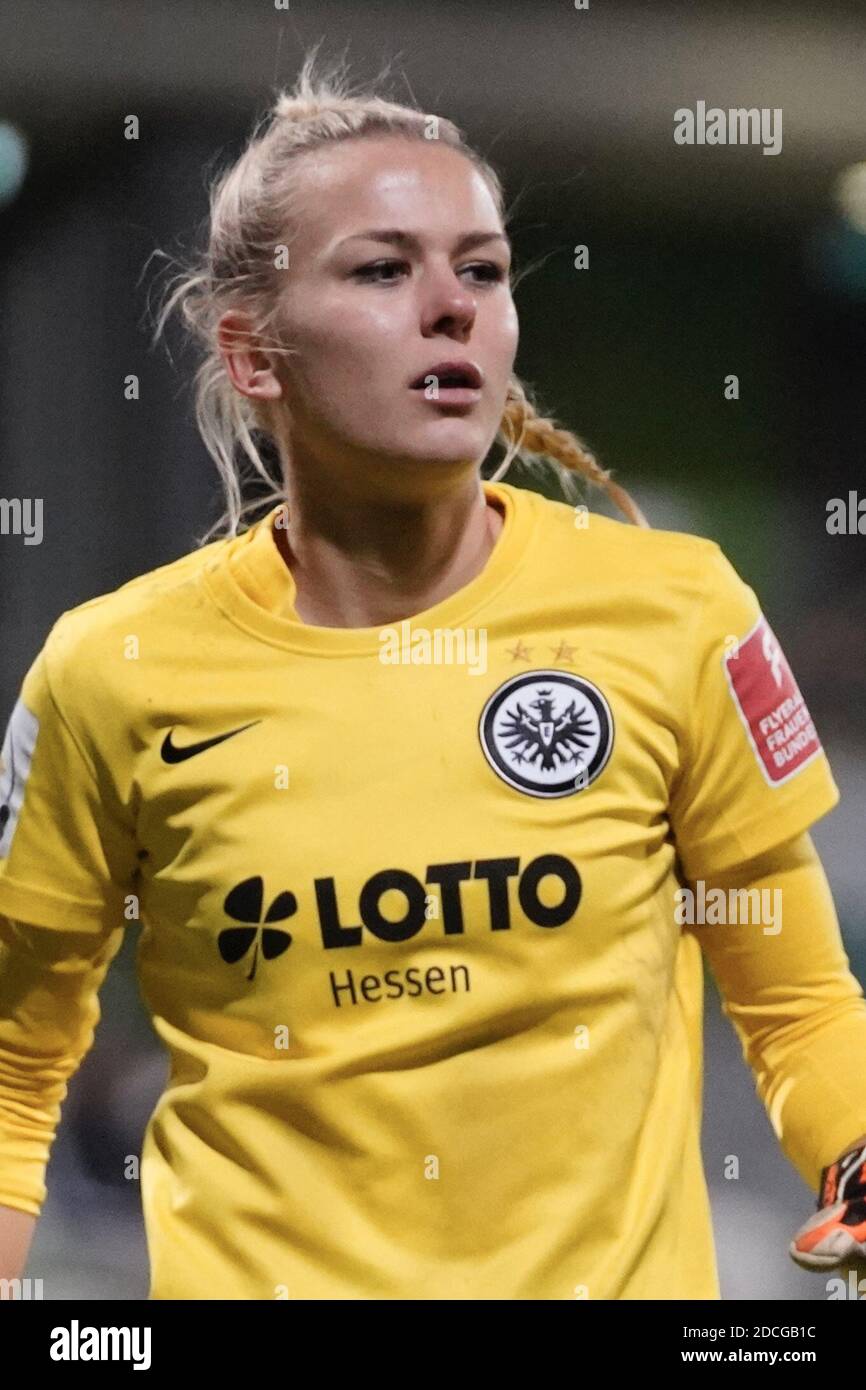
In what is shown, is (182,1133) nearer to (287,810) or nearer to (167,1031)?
(167,1031)

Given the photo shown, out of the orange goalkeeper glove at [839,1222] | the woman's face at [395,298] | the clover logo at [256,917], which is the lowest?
the orange goalkeeper glove at [839,1222]

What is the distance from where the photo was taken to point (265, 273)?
1.65m

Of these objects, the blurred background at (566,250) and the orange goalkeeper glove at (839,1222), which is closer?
the orange goalkeeper glove at (839,1222)

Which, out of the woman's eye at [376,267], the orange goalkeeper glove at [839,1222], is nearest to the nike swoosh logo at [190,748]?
the woman's eye at [376,267]

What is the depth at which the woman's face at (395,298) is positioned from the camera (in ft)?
5.23

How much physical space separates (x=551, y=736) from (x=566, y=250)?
58cm

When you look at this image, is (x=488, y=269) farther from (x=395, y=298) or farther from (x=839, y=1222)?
(x=839, y=1222)

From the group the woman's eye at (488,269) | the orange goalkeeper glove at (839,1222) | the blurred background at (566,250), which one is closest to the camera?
the orange goalkeeper glove at (839,1222)

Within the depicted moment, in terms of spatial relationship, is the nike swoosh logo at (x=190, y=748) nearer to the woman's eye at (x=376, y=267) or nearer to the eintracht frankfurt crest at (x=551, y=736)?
the eintracht frankfurt crest at (x=551, y=736)

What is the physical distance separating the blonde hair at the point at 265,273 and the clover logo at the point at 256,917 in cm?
40

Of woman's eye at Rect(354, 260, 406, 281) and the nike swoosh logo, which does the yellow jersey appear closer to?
the nike swoosh logo

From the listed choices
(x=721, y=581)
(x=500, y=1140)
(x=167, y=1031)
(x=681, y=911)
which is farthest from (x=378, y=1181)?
(x=721, y=581)

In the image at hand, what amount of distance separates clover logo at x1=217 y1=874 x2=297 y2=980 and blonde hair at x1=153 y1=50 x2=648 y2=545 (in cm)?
40

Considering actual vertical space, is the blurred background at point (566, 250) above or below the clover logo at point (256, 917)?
above
